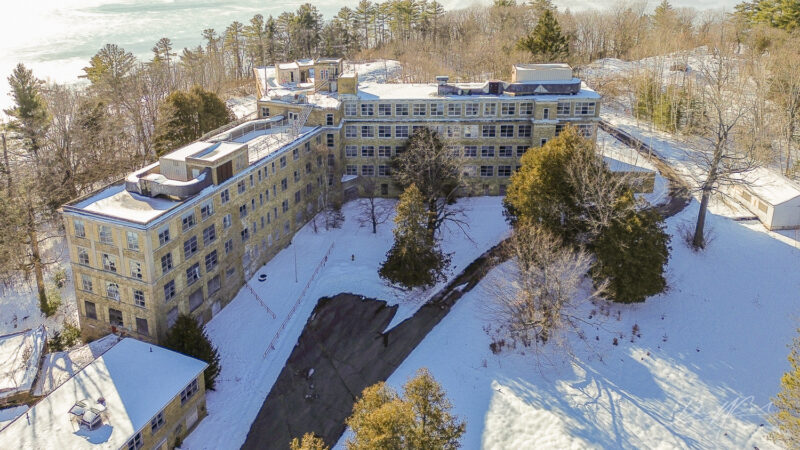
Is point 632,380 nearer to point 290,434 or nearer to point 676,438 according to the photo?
point 676,438

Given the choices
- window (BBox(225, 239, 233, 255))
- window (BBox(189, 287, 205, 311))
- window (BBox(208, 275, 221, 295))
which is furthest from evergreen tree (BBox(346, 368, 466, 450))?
window (BBox(225, 239, 233, 255))

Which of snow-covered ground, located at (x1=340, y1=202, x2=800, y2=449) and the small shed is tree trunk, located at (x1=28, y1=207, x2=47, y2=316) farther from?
the small shed

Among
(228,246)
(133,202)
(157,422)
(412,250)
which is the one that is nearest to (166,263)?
(133,202)

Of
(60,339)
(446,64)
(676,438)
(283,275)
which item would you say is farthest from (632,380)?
(446,64)

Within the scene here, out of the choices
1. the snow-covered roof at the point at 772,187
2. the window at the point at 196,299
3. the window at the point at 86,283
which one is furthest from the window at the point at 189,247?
the snow-covered roof at the point at 772,187

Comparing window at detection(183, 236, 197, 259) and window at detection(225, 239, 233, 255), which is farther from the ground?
window at detection(183, 236, 197, 259)

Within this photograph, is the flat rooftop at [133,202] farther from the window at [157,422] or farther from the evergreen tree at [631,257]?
the evergreen tree at [631,257]
